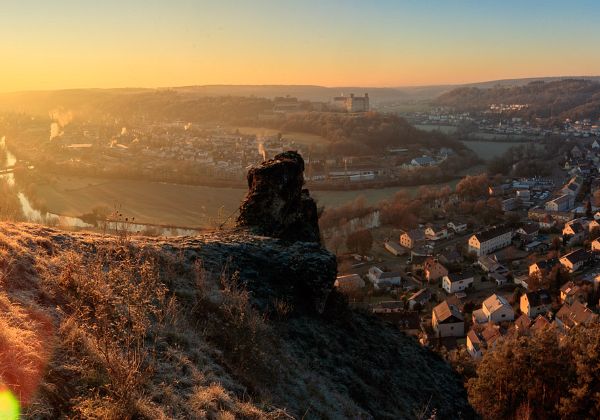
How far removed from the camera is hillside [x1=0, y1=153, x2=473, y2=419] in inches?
129

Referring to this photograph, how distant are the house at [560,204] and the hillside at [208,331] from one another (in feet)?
110

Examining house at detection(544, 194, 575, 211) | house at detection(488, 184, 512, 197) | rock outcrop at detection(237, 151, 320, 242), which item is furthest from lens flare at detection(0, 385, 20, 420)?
house at detection(488, 184, 512, 197)

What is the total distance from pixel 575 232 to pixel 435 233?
8278mm

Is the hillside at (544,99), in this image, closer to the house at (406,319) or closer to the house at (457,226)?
the house at (457,226)

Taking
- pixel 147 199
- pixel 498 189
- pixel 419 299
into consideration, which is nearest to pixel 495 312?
pixel 419 299

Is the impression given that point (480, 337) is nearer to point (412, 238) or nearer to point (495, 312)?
point (495, 312)

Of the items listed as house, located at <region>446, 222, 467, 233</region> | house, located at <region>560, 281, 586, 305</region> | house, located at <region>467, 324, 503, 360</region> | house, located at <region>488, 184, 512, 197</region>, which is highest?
house, located at <region>488, 184, 512, 197</region>

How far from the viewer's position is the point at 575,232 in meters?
29.7

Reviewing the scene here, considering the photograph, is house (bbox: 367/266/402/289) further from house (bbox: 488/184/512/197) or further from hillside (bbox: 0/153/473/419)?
house (bbox: 488/184/512/197)

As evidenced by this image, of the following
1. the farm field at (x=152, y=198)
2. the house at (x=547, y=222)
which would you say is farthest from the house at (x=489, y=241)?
the farm field at (x=152, y=198)

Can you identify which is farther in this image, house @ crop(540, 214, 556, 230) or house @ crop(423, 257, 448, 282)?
house @ crop(540, 214, 556, 230)

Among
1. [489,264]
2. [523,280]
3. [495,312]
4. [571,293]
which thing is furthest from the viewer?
[489,264]

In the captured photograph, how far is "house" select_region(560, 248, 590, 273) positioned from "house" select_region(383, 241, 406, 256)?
8.27m

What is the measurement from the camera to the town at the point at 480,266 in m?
18.8
